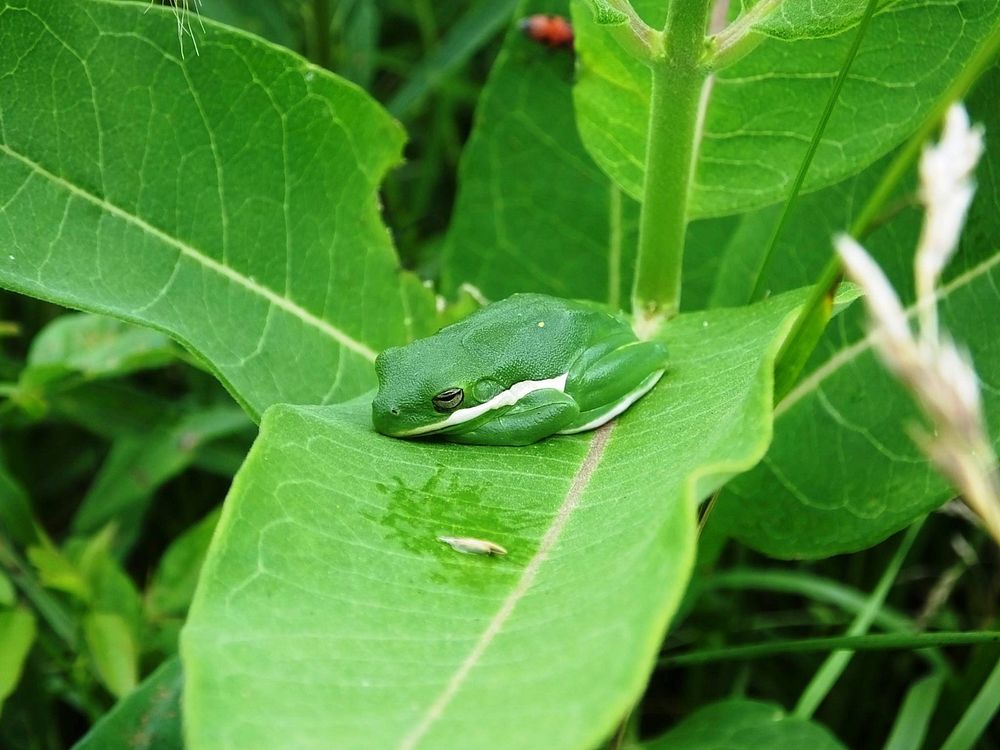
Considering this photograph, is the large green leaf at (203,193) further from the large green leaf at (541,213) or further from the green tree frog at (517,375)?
the large green leaf at (541,213)

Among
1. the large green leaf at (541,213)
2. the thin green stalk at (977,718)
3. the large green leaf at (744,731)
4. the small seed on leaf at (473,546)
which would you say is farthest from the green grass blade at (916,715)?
the small seed on leaf at (473,546)

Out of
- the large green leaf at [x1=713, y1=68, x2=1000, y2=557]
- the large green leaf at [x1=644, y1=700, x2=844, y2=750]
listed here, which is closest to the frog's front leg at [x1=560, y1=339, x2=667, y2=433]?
the large green leaf at [x1=713, y1=68, x2=1000, y2=557]

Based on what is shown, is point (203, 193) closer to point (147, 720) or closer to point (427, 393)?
point (427, 393)

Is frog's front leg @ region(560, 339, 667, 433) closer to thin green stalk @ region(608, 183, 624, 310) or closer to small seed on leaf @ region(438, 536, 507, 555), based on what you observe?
small seed on leaf @ region(438, 536, 507, 555)

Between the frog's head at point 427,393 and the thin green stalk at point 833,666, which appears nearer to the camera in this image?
the frog's head at point 427,393

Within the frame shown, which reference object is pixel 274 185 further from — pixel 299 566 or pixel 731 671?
pixel 731 671

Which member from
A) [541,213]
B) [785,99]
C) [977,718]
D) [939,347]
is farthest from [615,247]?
[939,347]
